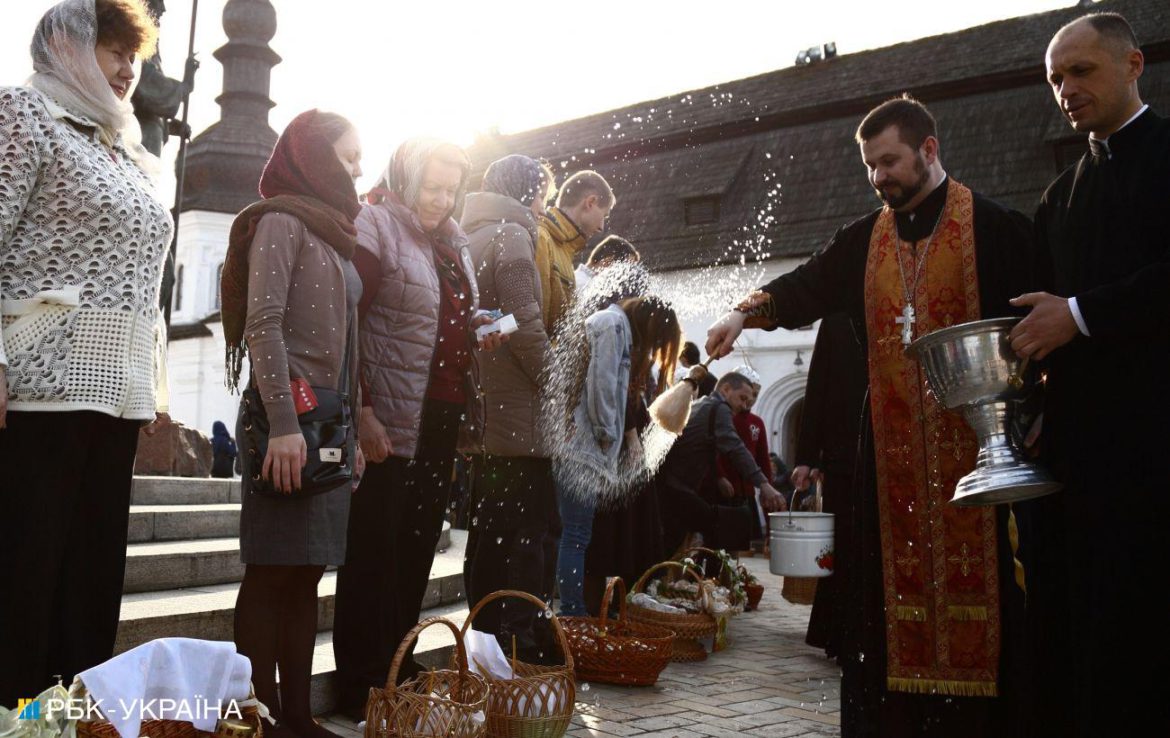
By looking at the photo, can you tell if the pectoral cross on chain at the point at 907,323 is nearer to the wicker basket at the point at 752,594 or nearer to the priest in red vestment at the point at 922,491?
the priest in red vestment at the point at 922,491

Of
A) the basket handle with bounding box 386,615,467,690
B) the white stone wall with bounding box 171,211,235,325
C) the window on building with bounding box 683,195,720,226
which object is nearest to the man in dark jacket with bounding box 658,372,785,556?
the basket handle with bounding box 386,615,467,690

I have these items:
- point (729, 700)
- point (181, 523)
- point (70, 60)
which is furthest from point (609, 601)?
point (70, 60)

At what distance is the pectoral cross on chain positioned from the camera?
3770 millimetres

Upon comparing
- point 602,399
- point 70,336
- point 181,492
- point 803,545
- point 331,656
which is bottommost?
point 331,656

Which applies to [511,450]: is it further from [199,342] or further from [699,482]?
[199,342]

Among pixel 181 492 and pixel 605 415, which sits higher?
pixel 605 415

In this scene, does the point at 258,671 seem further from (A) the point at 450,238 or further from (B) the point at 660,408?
(B) the point at 660,408

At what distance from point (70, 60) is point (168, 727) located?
1801 millimetres

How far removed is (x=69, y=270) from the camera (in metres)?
2.86

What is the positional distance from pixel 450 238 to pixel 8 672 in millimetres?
2155

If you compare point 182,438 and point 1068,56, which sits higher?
point 1068,56

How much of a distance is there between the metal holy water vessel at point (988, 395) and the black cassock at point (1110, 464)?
0.65 ft

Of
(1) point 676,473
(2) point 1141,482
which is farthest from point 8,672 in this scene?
(1) point 676,473

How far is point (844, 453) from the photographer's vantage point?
6.11 m
